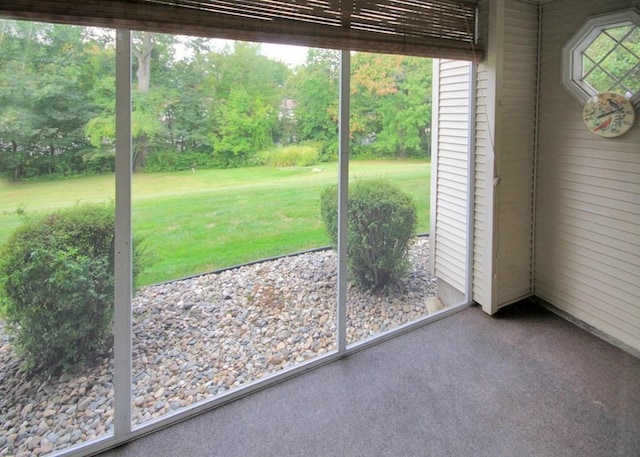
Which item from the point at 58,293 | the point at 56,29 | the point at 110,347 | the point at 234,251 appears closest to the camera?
the point at 56,29

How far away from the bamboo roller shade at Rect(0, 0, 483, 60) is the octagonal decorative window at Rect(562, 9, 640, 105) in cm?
65

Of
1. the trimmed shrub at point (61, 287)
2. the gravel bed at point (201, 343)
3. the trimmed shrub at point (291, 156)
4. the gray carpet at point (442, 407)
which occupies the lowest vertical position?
the gray carpet at point (442, 407)

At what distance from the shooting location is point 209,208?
2.27 meters

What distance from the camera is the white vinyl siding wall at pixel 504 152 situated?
2.98 metres

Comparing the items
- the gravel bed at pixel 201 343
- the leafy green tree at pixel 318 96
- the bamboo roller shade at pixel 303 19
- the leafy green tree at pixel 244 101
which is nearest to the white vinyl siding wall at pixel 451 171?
the bamboo roller shade at pixel 303 19

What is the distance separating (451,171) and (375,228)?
0.93 metres

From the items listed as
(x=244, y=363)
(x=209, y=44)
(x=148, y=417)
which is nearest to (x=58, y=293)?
(x=148, y=417)

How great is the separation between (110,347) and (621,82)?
3.41 metres

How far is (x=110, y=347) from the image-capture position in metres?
2.02

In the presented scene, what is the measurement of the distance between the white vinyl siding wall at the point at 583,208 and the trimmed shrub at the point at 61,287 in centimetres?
304

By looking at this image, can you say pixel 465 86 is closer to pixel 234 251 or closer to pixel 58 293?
pixel 234 251

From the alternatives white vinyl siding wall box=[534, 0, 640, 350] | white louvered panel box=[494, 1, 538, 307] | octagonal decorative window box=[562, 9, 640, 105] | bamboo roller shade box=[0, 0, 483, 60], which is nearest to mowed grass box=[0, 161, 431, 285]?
bamboo roller shade box=[0, 0, 483, 60]

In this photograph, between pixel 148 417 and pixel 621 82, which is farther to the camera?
pixel 621 82

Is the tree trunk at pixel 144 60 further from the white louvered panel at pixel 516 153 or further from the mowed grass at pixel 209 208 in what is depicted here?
the white louvered panel at pixel 516 153
